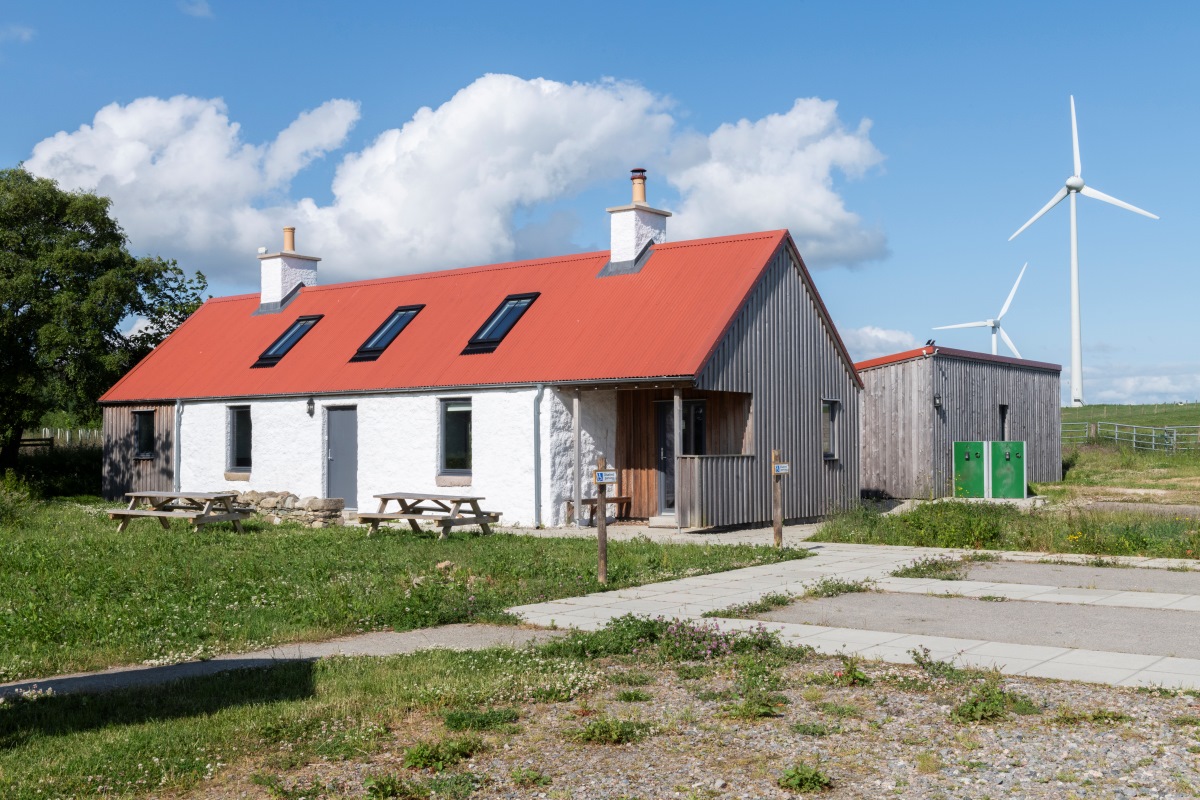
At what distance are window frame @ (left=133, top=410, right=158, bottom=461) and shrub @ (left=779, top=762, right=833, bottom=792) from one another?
2644cm

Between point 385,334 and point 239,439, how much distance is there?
448 centimetres

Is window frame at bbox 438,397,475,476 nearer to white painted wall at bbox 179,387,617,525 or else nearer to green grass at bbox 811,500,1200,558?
white painted wall at bbox 179,387,617,525

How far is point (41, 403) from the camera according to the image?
102 feet

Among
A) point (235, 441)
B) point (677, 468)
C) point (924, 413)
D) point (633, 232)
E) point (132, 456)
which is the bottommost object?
point (677, 468)

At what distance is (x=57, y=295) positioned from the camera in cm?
2997

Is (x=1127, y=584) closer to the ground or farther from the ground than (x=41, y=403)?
closer to the ground

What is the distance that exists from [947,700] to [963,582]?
20.7ft

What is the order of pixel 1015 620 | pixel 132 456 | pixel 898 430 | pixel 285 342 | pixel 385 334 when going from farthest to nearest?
pixel 132 456, pixel 898 430, pixel 285 342, pixel 385 334, pixel 1015 620

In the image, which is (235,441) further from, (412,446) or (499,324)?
(499,324)

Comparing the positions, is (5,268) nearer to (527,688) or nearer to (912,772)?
(527,688)

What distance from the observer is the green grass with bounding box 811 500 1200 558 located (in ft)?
53.7

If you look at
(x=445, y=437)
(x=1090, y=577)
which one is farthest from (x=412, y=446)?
(x=1090, y=577)

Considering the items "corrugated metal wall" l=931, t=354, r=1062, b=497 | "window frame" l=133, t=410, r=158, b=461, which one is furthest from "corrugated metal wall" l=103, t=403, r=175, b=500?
"corrugated metal wall" l=931, t=354, r=1062, b=497

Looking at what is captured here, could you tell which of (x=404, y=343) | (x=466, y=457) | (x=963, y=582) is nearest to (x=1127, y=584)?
(x=963, y=582)
